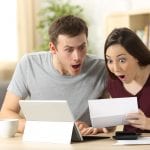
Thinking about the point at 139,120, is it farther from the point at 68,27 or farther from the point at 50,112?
the point at 68,27

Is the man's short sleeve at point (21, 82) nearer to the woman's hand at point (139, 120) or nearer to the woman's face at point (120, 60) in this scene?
the woman's face at point (120, 60)

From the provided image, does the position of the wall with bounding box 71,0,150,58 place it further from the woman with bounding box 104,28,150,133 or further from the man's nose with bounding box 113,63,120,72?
the man's nose with bounding box 113,63,120,72

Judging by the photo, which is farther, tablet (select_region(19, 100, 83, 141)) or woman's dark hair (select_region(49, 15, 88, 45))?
woman's dark hair (select_region(49, 15, 88, 45))

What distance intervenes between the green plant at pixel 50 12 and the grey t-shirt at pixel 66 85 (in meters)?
1.90

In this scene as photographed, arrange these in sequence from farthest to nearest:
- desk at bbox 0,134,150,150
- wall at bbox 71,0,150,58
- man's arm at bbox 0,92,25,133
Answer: wall at bbox 71,0,150,58 < man's arm at bbox 0,92,25,133 < desk at bbox 0,134,150,150

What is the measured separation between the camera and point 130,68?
1.94 meters

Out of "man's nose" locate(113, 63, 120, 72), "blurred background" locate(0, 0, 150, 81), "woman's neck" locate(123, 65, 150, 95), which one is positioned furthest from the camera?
"blurred background" locate(0, 0, 150, 81)

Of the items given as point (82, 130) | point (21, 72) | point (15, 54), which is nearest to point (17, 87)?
point (21, 72)

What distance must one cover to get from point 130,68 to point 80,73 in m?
0.47

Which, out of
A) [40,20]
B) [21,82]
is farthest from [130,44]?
[40,20]

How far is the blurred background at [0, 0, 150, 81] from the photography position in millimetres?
4168

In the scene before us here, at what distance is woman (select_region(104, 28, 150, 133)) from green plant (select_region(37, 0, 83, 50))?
7.35 feet

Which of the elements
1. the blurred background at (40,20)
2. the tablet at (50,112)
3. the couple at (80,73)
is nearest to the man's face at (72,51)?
the couple at (80,73)

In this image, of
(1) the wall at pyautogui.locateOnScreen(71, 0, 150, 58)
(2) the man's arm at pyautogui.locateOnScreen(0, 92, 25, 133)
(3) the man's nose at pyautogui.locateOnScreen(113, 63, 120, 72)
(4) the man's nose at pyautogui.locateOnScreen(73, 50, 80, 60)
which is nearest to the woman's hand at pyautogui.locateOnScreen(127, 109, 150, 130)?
(3) the man's nose at pyautogui.locateOnScreen(113, 63, 120, 72)
